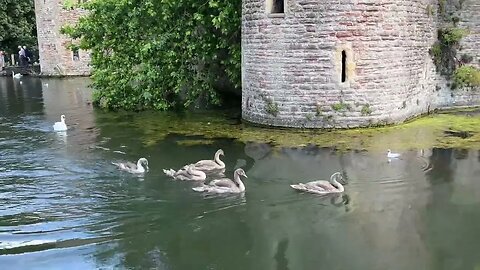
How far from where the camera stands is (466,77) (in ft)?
57.9

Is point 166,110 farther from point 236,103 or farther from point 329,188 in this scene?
point 329,188

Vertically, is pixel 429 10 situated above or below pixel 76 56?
above

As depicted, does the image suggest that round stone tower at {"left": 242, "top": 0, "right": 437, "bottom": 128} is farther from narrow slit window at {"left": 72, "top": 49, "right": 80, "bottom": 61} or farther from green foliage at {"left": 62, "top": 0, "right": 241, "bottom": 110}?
narrow slit window at {"left": 72, "top": 49, "right": 80, "bottom": 61}

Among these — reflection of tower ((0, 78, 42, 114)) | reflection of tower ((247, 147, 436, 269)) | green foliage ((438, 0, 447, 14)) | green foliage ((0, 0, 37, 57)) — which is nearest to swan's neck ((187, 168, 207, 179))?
reflection of tower ((247, 147, 436, 269))

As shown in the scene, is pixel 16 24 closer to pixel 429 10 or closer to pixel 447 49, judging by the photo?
pixel 447 49

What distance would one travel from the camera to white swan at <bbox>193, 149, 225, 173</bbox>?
1141cm

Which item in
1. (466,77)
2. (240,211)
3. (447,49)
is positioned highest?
(447,49)

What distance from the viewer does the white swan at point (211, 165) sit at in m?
11.4

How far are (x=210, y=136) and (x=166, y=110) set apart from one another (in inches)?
187

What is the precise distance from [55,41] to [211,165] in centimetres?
2752

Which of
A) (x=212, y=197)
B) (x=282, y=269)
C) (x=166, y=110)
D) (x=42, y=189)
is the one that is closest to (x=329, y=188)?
(x=212, y=197)

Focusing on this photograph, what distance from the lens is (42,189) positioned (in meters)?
10.5

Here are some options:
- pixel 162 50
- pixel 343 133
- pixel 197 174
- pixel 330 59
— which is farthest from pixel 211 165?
pixel 162 50

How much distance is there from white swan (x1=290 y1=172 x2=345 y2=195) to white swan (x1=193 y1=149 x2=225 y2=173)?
1930 mm
